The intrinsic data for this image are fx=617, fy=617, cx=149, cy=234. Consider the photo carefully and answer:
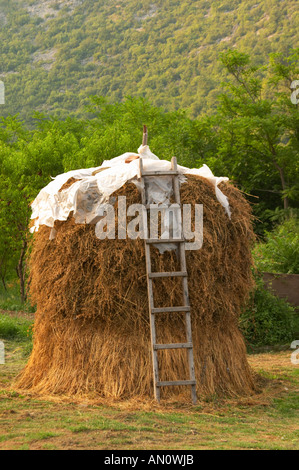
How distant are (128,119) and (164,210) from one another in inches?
1162

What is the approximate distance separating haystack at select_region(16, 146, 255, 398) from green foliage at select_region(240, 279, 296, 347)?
527cm

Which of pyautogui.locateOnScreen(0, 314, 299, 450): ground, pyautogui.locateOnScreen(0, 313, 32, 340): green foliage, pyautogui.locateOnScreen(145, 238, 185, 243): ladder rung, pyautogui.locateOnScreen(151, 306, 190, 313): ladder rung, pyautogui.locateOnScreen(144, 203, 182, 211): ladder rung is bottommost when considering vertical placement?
pyautogui.locateOnScreen(0, 314, 299, 450): ground

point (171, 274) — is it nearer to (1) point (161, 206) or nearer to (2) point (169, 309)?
(2) point (169, 309)

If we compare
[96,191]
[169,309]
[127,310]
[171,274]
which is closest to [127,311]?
[127,310]

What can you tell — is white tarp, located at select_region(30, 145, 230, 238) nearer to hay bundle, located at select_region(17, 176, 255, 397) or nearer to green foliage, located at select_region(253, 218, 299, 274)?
hay bundle, located at select_region(17, 176, 255, 397)

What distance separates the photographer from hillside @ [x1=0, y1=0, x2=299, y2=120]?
190 ft

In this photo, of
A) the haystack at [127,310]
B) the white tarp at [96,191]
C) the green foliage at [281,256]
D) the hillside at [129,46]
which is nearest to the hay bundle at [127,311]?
the haystack at [127,310]

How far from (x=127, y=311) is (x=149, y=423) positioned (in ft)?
5.69

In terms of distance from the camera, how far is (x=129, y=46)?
72.8 meters

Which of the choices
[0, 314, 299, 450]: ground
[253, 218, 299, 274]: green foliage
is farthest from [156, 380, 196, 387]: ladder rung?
[253, 218, 299, 274]: green foliage

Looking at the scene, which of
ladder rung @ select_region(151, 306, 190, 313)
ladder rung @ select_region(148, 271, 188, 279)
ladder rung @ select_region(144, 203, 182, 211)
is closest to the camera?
ladder rung @ select_region(151, 306, 190, 313)

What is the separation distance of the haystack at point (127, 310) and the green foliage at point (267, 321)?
527cm

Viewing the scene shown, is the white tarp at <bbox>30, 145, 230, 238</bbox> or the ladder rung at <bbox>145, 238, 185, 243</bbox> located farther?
the white tarp at <bbox>30, 145, 230, 238</bbox>
